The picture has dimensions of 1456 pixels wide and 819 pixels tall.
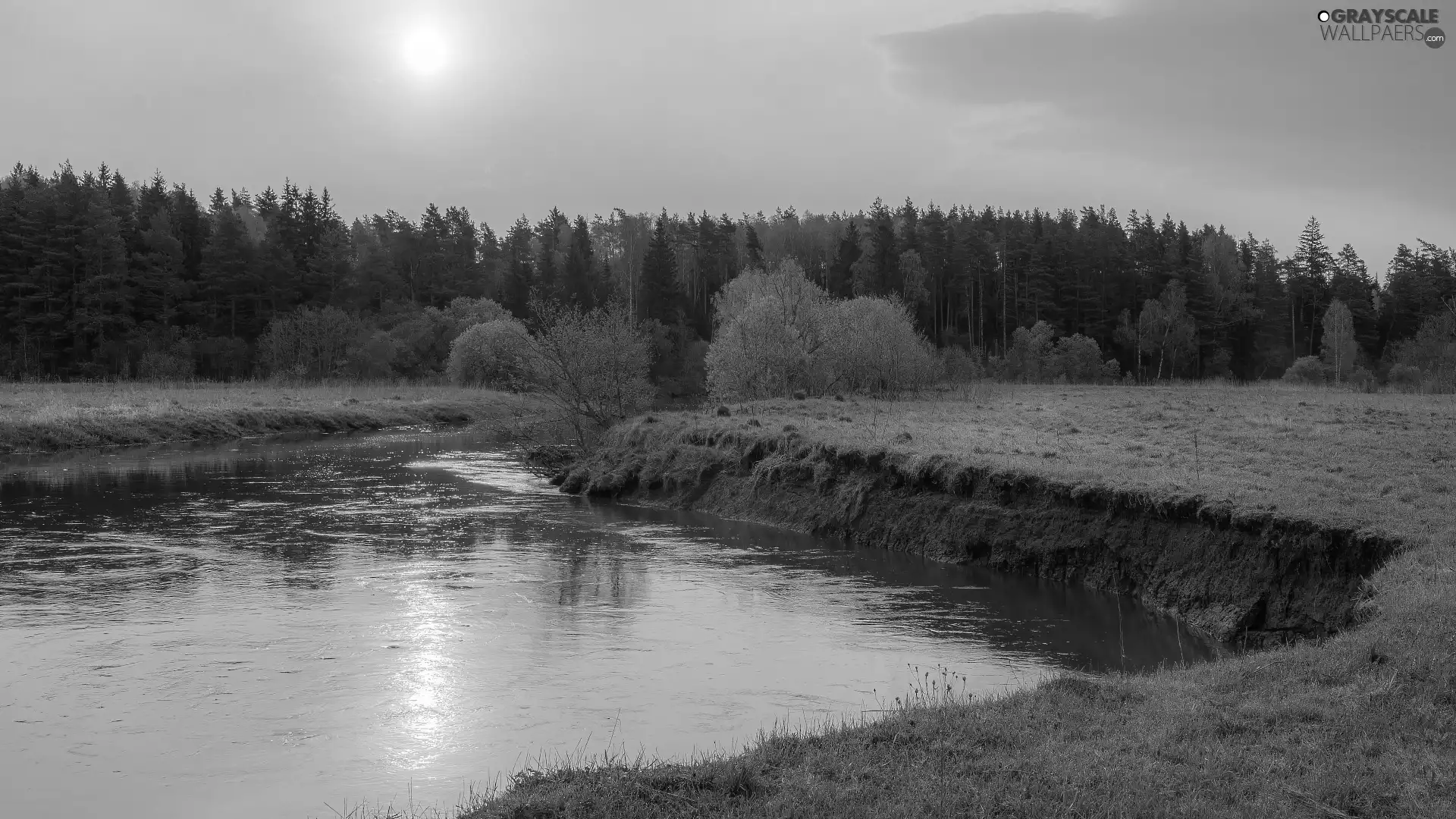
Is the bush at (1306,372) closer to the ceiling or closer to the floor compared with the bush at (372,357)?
closer to the floor

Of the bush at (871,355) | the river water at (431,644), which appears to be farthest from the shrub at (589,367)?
the bush at (871,355)

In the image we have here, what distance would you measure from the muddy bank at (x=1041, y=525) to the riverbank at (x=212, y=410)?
13.4 meters

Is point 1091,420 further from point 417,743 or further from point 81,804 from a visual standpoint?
point 81,804

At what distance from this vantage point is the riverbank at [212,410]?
→ 1694 inches

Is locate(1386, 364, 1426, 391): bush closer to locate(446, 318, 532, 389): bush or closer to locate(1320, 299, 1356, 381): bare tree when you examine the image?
locate(1320, 299, 1356, 381): bare tree

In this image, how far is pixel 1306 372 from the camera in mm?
→ 74438

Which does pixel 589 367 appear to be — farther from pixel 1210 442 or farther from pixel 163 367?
pixel 163 367

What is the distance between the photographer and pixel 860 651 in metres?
14.1

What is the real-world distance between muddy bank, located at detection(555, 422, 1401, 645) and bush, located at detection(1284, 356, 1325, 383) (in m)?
58.6

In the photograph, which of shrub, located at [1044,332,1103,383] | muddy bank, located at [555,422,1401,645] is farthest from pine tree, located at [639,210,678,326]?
muddy bank, located at [555,422,1401,645]

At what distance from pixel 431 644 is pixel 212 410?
44.4m

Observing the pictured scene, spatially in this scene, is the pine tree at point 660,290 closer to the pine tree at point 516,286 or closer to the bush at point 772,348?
the pine tree at point 516,286

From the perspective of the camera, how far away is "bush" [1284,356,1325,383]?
7262cm

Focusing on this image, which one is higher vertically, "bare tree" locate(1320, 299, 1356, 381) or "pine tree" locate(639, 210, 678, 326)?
"pine tree" locate(639, 210, 678, 326)
